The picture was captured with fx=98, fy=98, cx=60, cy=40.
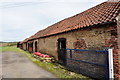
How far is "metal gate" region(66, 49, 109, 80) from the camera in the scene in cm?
511

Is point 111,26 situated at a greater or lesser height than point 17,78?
greater

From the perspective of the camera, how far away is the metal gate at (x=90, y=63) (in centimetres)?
511

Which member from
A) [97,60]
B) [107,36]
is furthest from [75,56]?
[107,36]

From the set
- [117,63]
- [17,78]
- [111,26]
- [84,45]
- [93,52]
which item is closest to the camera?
[117,63]

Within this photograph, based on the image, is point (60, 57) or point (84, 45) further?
point (60, 57)

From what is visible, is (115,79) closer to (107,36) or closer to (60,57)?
(107,36)

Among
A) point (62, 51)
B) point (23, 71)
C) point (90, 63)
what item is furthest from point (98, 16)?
point (23, 71)

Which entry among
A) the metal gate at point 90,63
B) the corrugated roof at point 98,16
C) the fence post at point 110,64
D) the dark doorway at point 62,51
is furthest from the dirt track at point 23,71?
the corrugated roof at point 98,16

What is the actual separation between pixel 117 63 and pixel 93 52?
145cm

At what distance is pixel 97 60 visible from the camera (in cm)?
552

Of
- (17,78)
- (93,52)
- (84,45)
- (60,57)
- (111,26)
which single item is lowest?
(17,78)

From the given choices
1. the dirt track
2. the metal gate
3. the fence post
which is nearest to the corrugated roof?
the fence post

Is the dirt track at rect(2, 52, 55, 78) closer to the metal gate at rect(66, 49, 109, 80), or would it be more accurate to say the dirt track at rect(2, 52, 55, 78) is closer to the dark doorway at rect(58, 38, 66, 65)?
the metal gate at rect(66, 49, 109, 80)

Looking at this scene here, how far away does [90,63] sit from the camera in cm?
568
